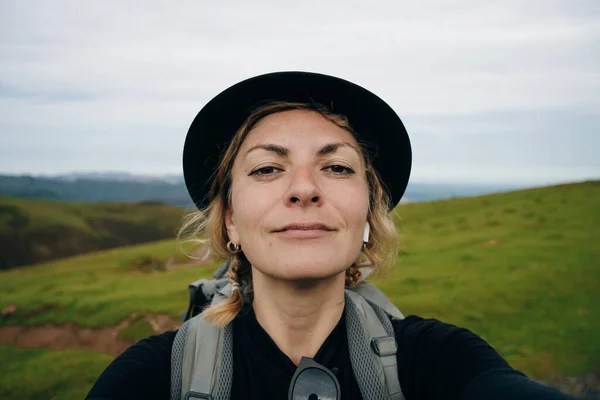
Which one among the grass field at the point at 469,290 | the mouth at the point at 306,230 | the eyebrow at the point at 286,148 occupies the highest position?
the eyebrow at the point at 286,148

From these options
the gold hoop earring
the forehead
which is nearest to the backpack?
the gold hoop earring

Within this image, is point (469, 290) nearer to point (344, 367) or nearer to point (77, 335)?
point (77, 335)

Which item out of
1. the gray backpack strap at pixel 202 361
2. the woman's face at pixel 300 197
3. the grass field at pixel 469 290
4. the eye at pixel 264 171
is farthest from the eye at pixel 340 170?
the grass field at pixel 469 290

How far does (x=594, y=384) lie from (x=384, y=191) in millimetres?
9590

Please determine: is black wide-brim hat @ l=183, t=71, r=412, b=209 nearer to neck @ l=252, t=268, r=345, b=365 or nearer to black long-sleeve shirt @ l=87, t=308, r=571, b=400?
neck @ l=252, t=268, r=345, b=365

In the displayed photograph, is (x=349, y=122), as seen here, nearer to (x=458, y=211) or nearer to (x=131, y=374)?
(x=131, y=374)

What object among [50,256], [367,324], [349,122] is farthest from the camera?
[50,256]

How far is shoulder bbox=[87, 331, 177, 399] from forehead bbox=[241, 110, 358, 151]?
5.31 feet

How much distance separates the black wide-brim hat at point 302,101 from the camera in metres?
3.87

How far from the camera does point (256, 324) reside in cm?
375

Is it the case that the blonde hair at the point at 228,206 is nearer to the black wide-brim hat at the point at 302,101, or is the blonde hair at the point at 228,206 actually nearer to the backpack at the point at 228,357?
the black wide-brim hat at the point at 302,101

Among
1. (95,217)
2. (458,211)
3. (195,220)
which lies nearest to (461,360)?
(195,220)

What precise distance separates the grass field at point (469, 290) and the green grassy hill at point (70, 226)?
2386 centimetres

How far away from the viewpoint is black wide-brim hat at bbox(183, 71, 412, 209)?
3867 mm
